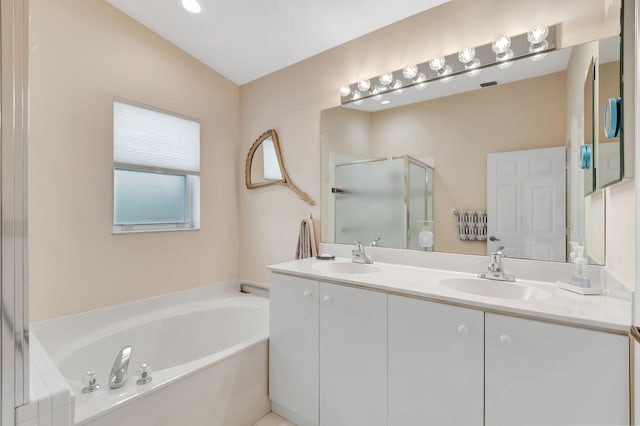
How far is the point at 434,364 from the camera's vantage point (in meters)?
1.26

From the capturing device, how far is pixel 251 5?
199 cm

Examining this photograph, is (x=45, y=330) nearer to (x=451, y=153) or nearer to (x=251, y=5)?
(x=251, y=5)

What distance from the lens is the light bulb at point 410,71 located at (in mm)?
1869

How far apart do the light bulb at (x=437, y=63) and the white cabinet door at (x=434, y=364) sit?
4.42ft

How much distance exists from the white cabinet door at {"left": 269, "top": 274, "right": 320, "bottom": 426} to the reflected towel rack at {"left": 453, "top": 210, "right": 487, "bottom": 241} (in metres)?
0.87

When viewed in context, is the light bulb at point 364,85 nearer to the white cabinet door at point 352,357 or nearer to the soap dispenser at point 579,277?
the white cabinet door at point 352,357

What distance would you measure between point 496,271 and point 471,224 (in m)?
0.29

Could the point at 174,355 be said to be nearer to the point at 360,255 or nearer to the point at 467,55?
the point at 360,255

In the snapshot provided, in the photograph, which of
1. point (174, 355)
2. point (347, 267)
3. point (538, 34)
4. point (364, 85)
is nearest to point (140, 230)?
point (174, 355)

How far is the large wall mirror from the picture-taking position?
4.58 ft

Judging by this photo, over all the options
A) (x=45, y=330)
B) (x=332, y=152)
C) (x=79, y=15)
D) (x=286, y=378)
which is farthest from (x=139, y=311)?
(x=79, y=15)

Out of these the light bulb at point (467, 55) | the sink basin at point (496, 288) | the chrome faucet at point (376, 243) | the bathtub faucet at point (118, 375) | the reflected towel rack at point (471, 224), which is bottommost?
the bathtub faucet at point (118, 375)

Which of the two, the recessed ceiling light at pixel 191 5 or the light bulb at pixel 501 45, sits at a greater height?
the recessed ceiling light at pixel 191 5

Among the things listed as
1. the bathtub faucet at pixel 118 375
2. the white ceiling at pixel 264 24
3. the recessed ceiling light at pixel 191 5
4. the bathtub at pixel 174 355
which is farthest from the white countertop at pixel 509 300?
the recessed ceiling light at pixel 191 5
